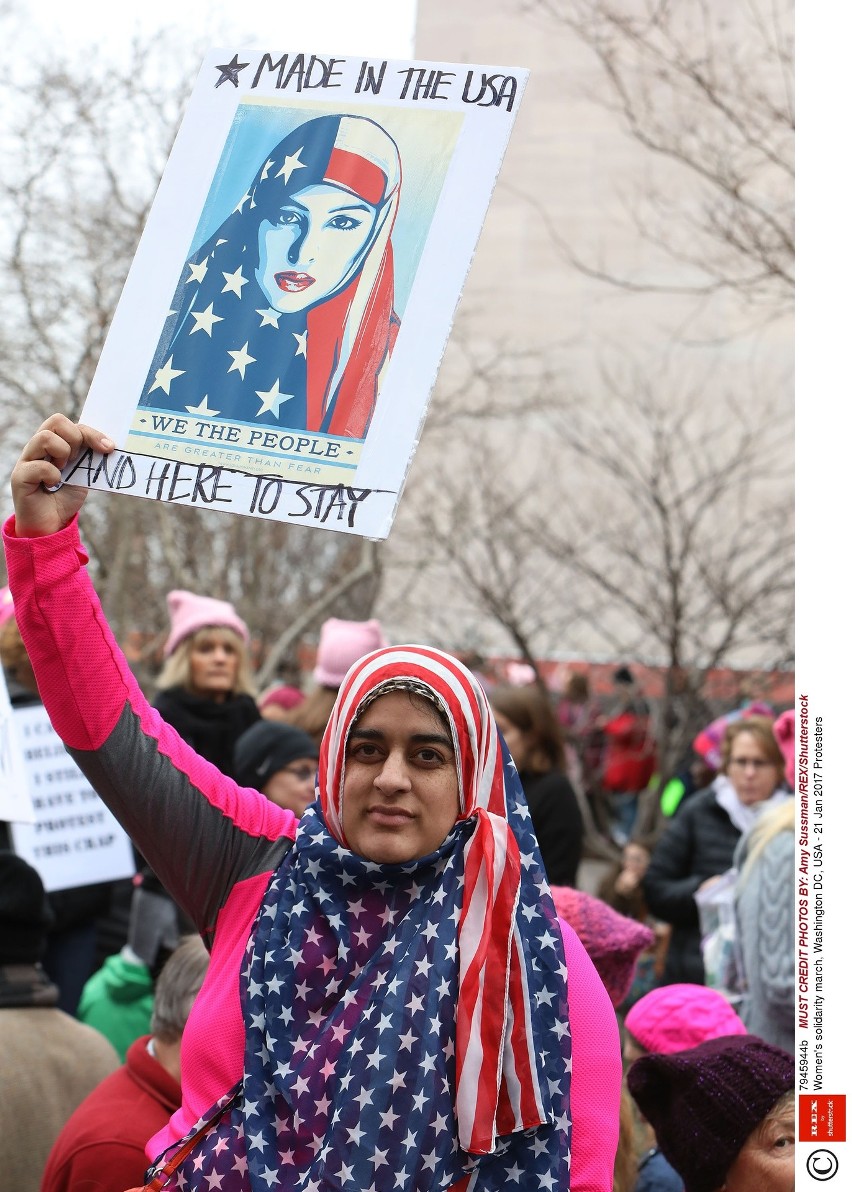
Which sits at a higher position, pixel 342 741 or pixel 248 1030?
pixel 342 741

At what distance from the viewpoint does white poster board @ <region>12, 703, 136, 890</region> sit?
5.28 m

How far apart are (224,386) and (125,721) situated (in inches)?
23.6

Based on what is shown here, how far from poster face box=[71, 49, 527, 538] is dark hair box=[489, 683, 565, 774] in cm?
290

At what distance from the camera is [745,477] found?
1126 centimetres

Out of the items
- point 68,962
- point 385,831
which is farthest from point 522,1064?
point 68,962

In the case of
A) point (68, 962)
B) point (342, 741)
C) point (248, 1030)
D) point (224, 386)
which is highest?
point (224, 386)

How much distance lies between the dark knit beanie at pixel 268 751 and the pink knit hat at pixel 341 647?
112 centimetres

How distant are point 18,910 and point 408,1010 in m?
1.68

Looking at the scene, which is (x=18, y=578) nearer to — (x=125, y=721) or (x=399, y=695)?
(x=125, y=721)

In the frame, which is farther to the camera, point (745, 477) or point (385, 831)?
point (745, 477)

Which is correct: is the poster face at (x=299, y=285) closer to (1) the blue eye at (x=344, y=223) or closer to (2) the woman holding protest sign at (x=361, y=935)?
(1) the blue eye at (x=344, y=223)

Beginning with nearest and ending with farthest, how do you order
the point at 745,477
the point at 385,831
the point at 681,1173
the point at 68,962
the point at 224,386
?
the point at 385,831
the point at 224,386
the point at 681,1173
the point at 68,962
the point at 745,477

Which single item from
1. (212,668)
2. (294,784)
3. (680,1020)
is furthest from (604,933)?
(212,668)

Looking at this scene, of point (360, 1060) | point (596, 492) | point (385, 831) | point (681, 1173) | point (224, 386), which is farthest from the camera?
point (596, 492)
